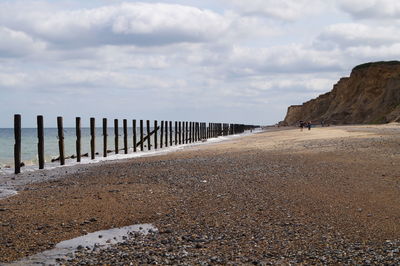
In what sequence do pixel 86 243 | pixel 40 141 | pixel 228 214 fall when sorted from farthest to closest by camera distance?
pixel 40 141
pixel 228 214
pixel 86 243

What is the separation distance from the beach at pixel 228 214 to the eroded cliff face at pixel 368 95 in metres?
44.1

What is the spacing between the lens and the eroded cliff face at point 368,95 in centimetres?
6028

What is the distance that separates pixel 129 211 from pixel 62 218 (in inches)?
43.9

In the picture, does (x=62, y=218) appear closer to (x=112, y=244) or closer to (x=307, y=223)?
(x=112, y=244)

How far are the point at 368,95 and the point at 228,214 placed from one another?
64437 mm

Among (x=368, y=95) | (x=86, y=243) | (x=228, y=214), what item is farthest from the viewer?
(x=368, y=95)

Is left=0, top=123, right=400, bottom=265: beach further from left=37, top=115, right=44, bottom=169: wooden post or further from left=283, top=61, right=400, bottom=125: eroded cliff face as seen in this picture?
left=283, top=61, right=400, bottom=125: eroded cliff face

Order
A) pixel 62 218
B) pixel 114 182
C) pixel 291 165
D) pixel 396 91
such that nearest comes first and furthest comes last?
pixel 62 218, pixel 114 182, pixel 291 165, pixel 396 91

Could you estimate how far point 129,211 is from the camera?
28.6ft

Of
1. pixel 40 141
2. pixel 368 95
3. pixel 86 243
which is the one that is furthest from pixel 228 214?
pixel 368 95

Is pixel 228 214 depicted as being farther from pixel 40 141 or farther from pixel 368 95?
pixel 368 95

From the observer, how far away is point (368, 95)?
68.4 metres

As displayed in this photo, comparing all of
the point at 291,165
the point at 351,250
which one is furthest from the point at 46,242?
the point at 291,165

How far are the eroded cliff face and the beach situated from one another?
4408 centimetres
